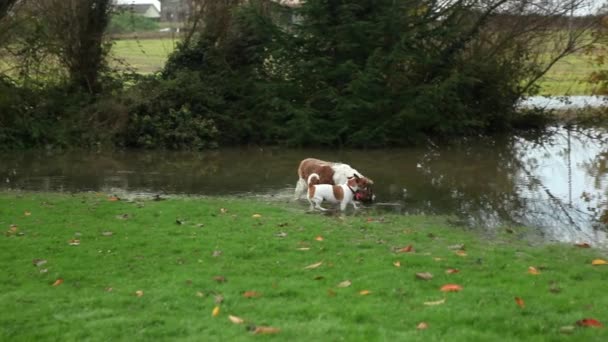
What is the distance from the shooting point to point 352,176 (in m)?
14.6

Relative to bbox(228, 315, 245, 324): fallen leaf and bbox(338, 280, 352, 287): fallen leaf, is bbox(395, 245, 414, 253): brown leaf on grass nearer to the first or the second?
bbox(338, 280, 352, 287): fallen leaf

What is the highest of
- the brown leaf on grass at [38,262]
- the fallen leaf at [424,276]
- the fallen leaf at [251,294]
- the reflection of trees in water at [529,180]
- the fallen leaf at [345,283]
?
the fallen leaf at [251,294]

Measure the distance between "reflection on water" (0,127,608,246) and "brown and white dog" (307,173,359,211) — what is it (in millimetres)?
1182

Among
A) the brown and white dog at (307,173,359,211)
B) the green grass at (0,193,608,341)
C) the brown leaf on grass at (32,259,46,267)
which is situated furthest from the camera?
the brown and white dog at (307,173,359,211)

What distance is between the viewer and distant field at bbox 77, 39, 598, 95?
1136 inches

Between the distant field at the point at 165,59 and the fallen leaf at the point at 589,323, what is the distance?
24051 mm

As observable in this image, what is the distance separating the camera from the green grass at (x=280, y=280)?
20.0ft

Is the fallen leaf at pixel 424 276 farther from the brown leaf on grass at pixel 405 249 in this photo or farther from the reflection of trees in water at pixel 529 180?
the reflection of trees in water at pixel 529 180

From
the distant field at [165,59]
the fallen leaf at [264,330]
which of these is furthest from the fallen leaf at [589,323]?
the distant field at [165,59]

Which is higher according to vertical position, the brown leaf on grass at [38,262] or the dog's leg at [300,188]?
the brown leaf on grass at [38,262]

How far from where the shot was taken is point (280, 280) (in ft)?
25.6

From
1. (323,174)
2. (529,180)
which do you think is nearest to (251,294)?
(323,174)

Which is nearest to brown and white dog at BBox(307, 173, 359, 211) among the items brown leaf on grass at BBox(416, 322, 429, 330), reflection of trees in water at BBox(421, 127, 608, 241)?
reflection of trees in water at BBox(421, 127, 608, 241)

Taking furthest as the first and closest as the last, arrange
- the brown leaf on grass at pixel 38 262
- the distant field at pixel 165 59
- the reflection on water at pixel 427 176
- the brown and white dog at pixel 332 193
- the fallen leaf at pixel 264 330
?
the distant field at pixel 165 59, the reflection on water at pixel 427 176, the brown and white dog at pixel 332 193, the brown leaf on grass at pixel 38 262, the fallen leaf at pixel 264 330
